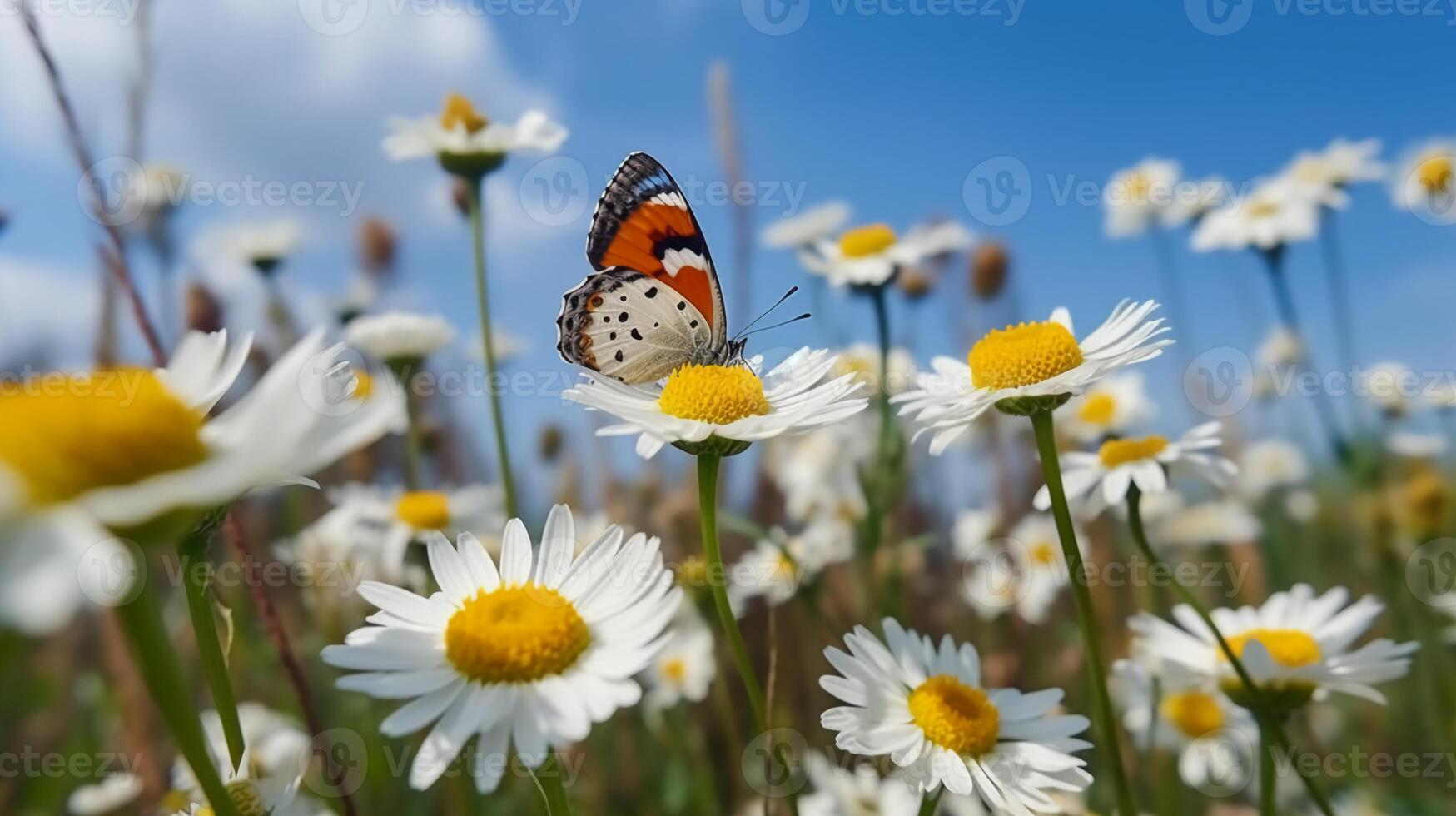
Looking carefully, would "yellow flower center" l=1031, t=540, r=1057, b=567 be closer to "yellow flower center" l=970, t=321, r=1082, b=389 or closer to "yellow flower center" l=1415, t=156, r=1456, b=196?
"yellow flower center" l=1415, t=156, r=1456, b=196

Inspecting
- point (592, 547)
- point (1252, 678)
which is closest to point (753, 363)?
point (592, 547)

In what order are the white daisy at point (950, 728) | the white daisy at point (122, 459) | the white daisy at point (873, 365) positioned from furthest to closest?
the white daisy at point (873, 365), the white daisy at point (950, 728), the white daisy at point (122, 459)

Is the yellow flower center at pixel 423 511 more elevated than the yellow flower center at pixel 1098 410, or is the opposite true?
the yellow flower center at pixel 1098 410

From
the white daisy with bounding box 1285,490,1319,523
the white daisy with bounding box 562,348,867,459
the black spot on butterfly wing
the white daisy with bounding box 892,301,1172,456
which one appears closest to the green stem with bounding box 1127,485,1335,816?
the white daisy with bounding box 892,301,1172,456

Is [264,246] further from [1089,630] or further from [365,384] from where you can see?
[1089,630]

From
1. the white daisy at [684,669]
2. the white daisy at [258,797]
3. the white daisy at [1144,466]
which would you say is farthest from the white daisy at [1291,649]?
the white daisy at [684,669]

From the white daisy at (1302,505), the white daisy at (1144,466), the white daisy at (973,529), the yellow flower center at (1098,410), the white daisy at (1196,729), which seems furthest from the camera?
the white daisy at (1302,505)

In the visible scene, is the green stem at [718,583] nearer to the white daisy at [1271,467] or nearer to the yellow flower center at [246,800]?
the yellow flower center at [246,800]
